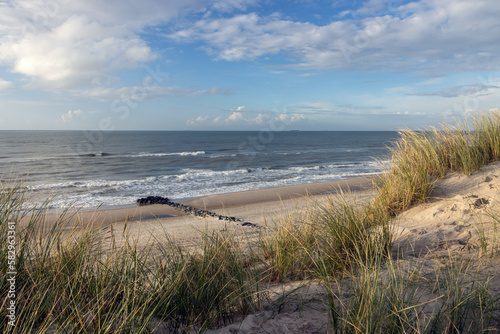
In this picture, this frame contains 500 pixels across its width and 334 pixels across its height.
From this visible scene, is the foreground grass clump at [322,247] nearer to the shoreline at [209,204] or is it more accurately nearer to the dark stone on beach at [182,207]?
the dark stone on beach at [182,207]

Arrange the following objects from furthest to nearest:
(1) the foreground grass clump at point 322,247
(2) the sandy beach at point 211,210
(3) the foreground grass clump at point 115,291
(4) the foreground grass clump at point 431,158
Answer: (2) the sandy beach at point 211,210 < (4) the foreground grass clump at point 431,158 < (1) the foreground grass clump at point 322,247 < (3) the foreground grass clump at point 115,291

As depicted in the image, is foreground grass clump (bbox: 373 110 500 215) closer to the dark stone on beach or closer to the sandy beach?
the sandy beach

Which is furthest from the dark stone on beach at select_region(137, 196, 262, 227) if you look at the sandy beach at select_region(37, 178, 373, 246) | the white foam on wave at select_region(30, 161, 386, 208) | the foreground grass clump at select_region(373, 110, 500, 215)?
the foreground grass clump at select_region(373, 110, 500, 215)

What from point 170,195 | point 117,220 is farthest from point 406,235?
point 170,195

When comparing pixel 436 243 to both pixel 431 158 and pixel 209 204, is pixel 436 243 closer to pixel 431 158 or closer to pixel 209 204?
pixel 431 158

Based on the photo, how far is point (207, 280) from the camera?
2914mm

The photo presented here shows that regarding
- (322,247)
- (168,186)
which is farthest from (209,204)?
(322,247)

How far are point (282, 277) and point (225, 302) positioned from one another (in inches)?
41.3

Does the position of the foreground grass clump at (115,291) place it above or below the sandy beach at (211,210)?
above

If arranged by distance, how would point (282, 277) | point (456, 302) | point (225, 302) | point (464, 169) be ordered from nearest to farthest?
point (456, 302), point (225, 302), point (282, 277), point (464, 169)

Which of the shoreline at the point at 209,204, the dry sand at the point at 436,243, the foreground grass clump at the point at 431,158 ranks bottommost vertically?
the shoreline at the point at 209,204

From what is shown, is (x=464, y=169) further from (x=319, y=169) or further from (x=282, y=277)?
(x=319, y=169)

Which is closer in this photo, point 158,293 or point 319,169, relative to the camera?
point 158,293

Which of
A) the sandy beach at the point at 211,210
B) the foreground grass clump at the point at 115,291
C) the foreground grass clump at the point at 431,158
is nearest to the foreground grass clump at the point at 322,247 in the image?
the foreground grass clump at the point at 115,291
